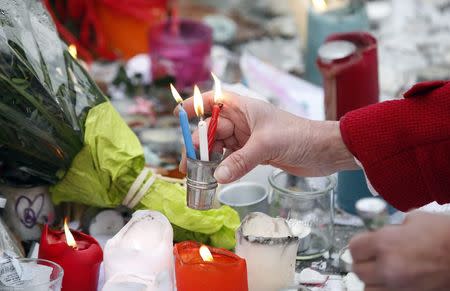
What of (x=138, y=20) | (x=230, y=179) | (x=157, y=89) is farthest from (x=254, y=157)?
(x=138, y=20)

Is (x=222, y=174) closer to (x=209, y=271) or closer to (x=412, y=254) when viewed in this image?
(x=209, y=271)

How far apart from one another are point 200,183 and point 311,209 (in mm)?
328

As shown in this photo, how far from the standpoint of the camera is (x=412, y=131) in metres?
1.28

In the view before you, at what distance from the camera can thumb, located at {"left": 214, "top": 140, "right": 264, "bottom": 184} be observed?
4.02 ft

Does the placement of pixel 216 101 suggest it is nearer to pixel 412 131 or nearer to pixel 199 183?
pixel 199 183

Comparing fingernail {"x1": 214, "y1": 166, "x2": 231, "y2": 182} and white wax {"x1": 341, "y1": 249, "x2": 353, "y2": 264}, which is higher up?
fingernail {"x1": 214, "y1": 166, "x2": 231, "y2": 182}

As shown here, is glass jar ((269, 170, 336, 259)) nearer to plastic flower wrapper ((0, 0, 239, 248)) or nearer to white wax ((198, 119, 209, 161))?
plastic flower wrapper ((0, 0, 239, 248))

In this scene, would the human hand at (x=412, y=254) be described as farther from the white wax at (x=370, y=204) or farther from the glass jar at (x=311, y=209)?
the white wax at (x=370, y=204)

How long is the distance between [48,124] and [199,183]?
0.36 meters

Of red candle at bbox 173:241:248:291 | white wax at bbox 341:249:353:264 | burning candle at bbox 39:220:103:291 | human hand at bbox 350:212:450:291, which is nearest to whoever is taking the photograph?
human hand at bbox 350:212:450:291

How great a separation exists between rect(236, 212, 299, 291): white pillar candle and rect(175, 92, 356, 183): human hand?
0.33 ft

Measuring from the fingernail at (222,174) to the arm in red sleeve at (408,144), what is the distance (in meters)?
0.23

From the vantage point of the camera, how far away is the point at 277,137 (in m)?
1.34

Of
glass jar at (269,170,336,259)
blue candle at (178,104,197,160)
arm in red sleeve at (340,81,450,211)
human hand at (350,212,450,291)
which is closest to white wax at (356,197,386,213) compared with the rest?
glass jar at (269,170,336,259)
